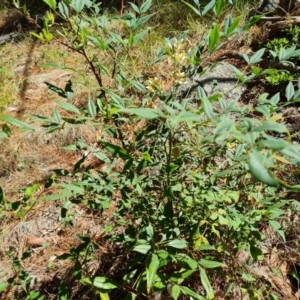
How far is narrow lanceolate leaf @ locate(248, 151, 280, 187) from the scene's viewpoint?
57 cm

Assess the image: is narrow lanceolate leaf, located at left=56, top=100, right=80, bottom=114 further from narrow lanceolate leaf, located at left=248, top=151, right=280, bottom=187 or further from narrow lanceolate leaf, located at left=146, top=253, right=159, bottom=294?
narrow lanceolate leaf, located at left=248, top=151, right=280, bottom=187

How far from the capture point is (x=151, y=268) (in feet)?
3.61

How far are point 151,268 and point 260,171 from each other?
632mm

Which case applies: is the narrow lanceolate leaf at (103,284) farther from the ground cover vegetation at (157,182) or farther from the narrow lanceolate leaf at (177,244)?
the narrow lanceolate leaf at (177,244)

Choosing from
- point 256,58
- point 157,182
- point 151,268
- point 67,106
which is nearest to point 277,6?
point 256,58

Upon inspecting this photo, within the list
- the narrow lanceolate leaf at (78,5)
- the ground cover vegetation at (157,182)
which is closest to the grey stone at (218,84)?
the ground cover vegetation at (157,182)

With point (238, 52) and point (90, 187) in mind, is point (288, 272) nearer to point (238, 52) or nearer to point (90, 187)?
point (90, 187)

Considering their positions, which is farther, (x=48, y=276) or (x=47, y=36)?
(x=48, y=276)

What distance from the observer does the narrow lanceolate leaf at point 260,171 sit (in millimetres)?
570

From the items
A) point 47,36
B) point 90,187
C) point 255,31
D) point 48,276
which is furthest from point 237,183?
point 255,31

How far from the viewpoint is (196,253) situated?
4.92 ft

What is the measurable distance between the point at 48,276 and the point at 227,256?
0.98 meters

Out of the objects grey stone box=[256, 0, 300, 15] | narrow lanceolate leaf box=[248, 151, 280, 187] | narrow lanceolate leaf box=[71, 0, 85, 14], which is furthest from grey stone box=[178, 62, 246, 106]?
narrow lanceolate leaf box=[248, 151, 280, 187]

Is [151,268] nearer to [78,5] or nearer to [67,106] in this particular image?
[67,106]
